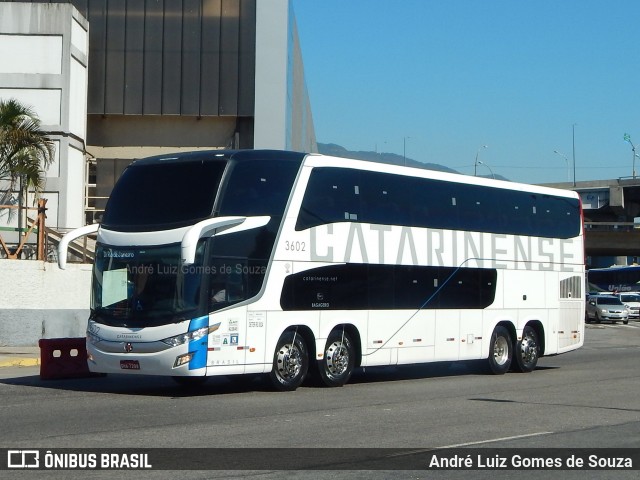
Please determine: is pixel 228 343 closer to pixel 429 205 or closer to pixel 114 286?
pixel 114 286

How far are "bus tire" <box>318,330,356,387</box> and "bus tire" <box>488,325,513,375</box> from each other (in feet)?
15.6

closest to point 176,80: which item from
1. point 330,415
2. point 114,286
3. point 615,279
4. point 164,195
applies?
point 164,195

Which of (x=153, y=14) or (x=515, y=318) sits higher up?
(x=153, y=14)

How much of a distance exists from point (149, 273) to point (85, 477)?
776 centimetres

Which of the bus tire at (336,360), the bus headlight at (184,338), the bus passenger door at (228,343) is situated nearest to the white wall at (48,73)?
the bus tire at (336,360)

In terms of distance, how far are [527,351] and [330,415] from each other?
1064 centimetres

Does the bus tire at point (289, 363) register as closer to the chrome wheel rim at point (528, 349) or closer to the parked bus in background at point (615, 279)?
the chrome wheel rim at point (528, 349)

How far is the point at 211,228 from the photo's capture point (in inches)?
661

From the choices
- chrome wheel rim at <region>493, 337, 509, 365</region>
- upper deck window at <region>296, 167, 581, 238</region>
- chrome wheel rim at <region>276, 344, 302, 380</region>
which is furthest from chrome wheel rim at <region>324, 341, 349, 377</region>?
chrome wheel rim at <region>493, 337, 509, 365</region>

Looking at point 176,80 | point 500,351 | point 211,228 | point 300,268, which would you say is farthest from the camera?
point 176,80

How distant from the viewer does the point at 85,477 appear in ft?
31.0

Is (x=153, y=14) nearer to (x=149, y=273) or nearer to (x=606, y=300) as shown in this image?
(x=149, y=273)

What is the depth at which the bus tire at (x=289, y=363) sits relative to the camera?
59.5 ft

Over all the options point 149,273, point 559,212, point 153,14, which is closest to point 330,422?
point 149,273
